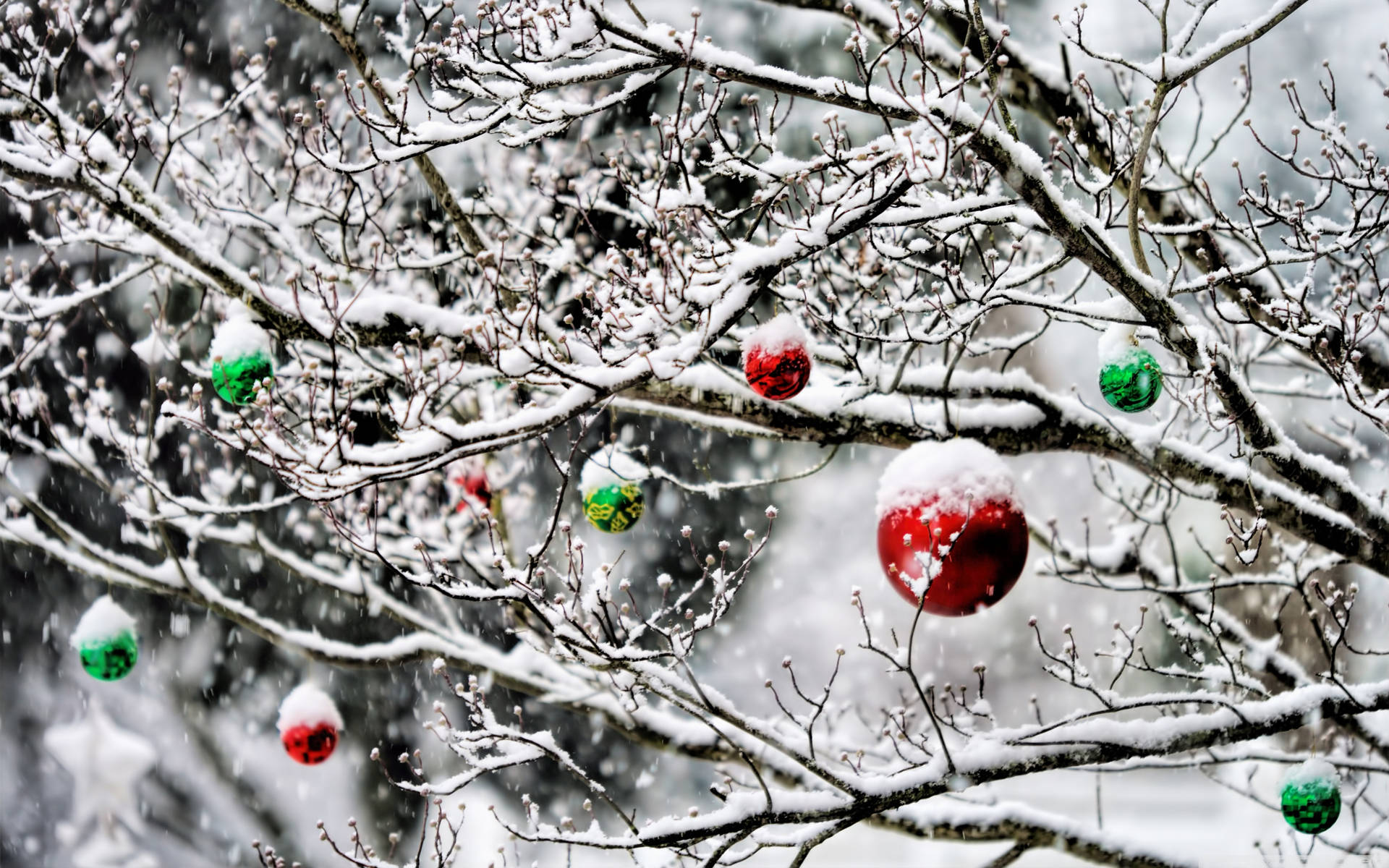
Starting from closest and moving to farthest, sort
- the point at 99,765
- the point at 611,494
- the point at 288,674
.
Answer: the point at 611,494 → the point at 288,674 → the point at 99,765

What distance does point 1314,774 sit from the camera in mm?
2996

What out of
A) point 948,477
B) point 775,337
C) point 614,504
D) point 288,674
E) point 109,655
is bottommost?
point 109,655

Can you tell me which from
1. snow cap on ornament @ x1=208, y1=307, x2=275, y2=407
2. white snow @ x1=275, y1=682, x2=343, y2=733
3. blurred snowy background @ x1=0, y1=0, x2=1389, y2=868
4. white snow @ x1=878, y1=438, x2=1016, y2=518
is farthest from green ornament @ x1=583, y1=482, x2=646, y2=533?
blurred snowy background @ x1=0, y1=0, x2=1389, y2=868

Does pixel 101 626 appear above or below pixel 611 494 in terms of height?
below

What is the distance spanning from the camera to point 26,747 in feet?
29.7

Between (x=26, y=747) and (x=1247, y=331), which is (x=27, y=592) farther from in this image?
(x=1247, y=331)

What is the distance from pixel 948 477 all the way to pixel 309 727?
9.10 feet

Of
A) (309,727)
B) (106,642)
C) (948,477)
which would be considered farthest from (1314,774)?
(106,642)

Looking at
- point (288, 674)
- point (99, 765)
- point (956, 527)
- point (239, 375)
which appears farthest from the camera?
point (99, 765)

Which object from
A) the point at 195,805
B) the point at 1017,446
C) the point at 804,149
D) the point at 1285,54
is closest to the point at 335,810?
the point at 195,805

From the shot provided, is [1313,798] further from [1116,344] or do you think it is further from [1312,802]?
[1116,344]

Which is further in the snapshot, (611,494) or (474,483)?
(474,483)

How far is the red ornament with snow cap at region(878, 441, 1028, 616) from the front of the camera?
2.62 metres

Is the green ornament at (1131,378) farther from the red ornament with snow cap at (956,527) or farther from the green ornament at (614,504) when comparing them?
the green ornament at (614,504)
